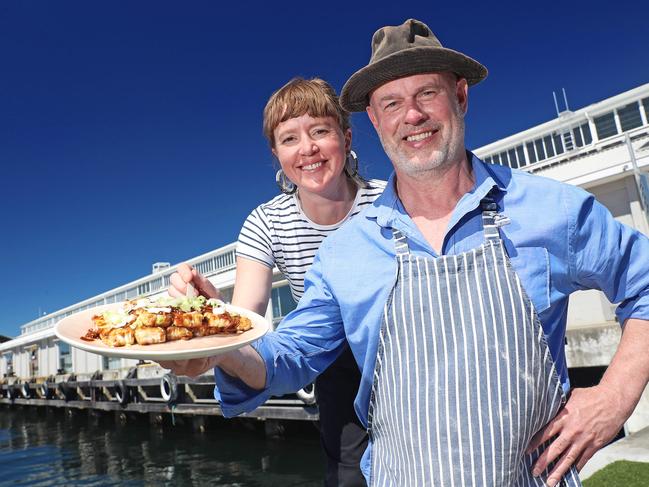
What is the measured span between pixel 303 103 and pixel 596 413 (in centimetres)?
190

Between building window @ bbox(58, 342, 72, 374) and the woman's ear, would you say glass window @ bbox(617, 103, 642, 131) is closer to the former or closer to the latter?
the woman's ear

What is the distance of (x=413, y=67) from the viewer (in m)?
2.11

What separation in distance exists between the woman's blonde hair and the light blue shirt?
0.68m

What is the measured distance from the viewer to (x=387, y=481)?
6.20 ft

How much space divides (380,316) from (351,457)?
1.00 meters

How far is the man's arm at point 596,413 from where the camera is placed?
1678mm

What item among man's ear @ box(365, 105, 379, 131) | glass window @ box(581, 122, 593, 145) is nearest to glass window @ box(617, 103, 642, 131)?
glass window @ box(581, 122, 593, 145)

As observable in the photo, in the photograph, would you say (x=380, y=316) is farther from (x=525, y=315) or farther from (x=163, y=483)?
(x=163, y=483)

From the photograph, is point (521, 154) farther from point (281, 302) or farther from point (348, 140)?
point (348, 140)

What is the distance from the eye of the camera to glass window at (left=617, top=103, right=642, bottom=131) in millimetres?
15828

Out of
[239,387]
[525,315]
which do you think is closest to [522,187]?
[525,315]

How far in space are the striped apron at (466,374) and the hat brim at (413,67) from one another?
68 centimetres

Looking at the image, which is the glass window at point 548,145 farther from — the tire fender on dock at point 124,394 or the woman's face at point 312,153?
the tire fender on dock at point 124,394

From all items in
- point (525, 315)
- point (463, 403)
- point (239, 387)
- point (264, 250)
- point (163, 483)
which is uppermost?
point (264, 250)
